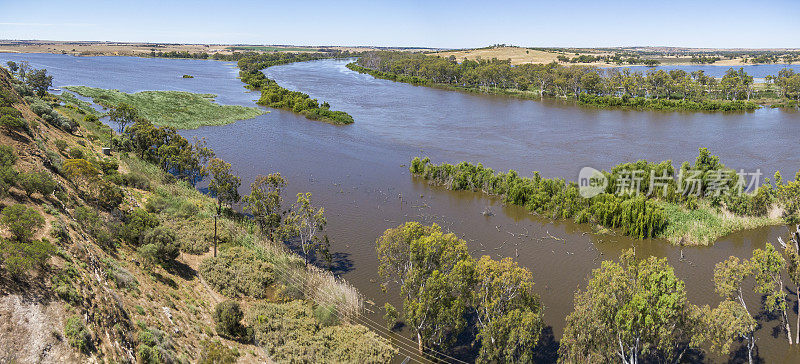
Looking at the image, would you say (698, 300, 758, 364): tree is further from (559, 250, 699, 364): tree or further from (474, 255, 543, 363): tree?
(474, 255, 543, 363): tree

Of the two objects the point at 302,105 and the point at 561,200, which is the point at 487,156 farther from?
the point at 302,105

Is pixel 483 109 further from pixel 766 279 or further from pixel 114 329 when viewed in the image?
pixel 114 329

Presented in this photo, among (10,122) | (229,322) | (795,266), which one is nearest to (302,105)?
(10,122)

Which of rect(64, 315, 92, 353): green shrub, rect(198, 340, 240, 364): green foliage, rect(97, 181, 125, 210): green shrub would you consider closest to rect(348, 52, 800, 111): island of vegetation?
rect(97, 181, 125, 210): green shrub

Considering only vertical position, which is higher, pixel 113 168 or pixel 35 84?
pixel 35 84

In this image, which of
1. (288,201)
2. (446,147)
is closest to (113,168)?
(288,201)

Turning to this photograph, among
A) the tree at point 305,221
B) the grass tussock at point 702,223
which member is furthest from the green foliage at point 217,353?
the grass tussock at point 702,223
